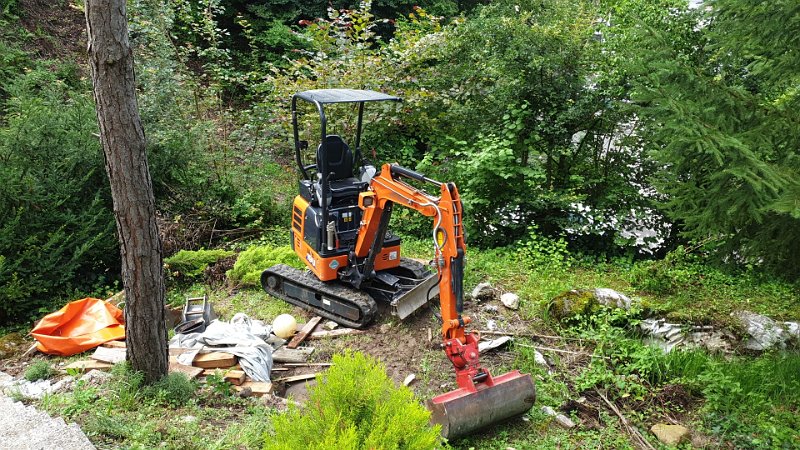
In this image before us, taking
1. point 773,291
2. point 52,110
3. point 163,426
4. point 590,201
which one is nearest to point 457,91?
point 590,201

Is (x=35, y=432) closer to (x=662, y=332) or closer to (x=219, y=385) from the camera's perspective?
(x=219, y=385)

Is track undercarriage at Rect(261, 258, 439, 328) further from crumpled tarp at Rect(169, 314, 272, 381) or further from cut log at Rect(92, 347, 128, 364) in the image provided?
cut log at Rect(92, 347, 128, 364)

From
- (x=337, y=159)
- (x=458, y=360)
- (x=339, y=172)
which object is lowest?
(x=458, y=360)

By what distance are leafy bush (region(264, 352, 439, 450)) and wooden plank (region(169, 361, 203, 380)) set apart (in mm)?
2361

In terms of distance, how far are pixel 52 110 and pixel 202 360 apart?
15.7 feet

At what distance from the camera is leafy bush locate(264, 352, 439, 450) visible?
Answer: 2746 millimetres

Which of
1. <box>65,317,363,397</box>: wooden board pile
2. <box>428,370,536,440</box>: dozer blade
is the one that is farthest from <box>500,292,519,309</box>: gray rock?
<box>65,317,363,397</box>: wooden board pile

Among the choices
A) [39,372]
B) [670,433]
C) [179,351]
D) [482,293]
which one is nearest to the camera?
[670,433]

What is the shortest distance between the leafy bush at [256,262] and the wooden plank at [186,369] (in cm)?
237

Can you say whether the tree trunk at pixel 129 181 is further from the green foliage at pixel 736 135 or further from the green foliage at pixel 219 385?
the green foliage at pixel 736 135

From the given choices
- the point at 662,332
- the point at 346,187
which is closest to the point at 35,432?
the point at 346,187

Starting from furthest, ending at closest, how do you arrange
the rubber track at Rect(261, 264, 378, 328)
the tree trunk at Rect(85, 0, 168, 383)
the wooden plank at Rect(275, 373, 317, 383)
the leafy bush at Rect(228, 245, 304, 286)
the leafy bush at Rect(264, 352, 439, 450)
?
1. the leafy bush at Rect(228, 245, 304, 286)
2. the rubber track at Rect(261, 264, 378, 328)
3. the wooden plank at Rect(275, 373, 317, 383)
4. the tree trunk at Rect(85, 0, 168, 383)
5. the leafy bush at Rect(264, 352, 439, 450)

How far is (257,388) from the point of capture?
199 inches

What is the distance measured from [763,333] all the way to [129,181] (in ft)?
20.0
